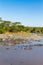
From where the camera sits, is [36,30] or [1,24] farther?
[36,30]

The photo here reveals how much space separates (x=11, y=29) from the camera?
4453cm

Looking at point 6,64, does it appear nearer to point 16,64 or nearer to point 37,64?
point 16,64

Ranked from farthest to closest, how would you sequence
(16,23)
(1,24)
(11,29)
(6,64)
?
(16,23) → (1,24) → (11,29) → (6,64)

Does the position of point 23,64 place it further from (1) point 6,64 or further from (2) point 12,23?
(2) point 12,23

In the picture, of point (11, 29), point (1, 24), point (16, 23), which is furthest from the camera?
point (16, 23)

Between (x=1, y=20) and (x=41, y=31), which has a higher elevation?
(x=1, y=20)

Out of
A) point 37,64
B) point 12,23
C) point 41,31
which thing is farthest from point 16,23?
point 37,64

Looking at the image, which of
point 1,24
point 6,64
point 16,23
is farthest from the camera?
point 16,23

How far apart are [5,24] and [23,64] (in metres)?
42.0

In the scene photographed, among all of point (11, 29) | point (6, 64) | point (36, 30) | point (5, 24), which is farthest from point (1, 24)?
point (6, 64)

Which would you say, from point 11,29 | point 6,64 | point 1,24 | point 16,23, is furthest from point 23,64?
point 16,23

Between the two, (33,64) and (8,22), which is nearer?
(33,64)

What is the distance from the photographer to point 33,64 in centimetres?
810

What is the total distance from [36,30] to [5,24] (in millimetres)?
9379
